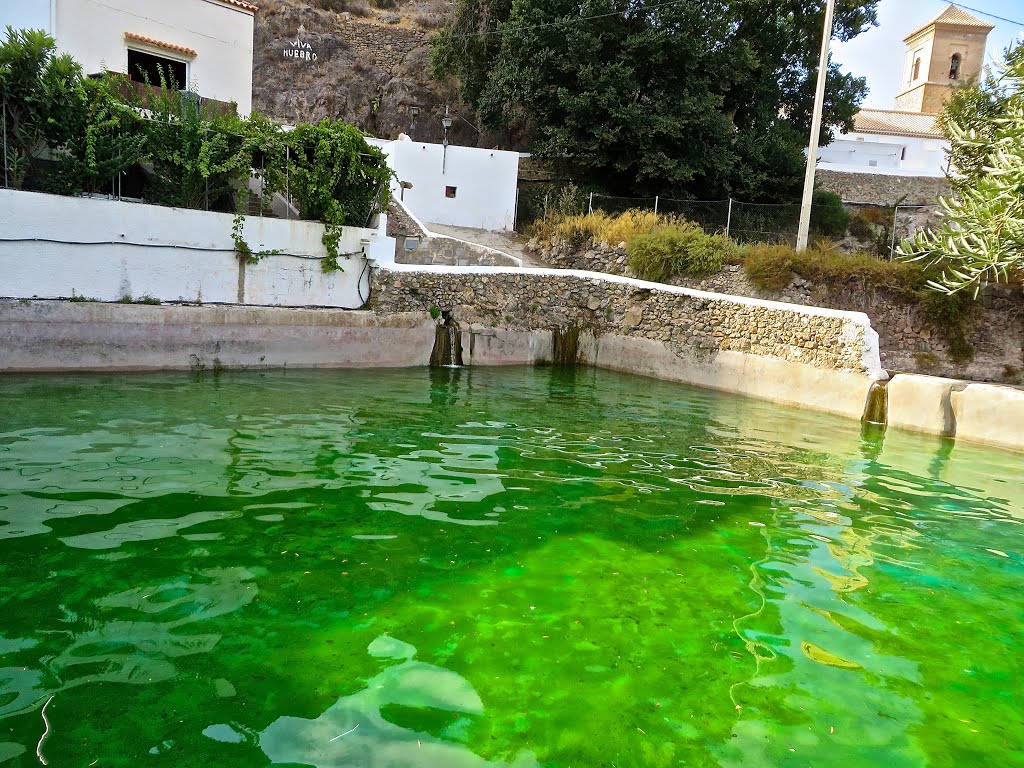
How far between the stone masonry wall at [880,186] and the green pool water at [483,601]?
2349cm

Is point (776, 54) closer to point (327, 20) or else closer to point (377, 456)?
point (327, 20)

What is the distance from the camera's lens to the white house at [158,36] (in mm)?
18891

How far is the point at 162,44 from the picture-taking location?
2083 centimetres

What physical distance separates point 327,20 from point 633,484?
1365 inches

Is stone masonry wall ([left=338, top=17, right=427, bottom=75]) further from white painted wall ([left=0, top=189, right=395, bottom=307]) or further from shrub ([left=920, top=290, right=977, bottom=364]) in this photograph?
shrub ([left=920, top=290, right=977, bottom=364])

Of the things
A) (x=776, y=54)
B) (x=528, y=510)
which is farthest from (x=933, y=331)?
(x=528, y=510)

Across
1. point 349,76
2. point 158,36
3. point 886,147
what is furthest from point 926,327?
point 886,147

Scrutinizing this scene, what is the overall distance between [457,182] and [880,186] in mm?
17954

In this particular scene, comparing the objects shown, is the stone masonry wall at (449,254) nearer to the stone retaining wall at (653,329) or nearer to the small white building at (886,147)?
the stone retaining wall at (653,329)

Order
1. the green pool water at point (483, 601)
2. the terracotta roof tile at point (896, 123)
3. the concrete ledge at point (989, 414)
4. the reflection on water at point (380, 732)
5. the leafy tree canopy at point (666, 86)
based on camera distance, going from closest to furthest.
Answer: the reflection on water at point (380, 732) < the green pool water at point (483, 601) < the concrete ledge at point (989, 414) < the leafy tree canopy at point (666, 86) < the terracotta roof tile at point (896, 123)

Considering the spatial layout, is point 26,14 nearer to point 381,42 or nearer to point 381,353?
point 381,353

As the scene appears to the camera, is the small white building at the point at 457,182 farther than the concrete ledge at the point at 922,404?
Yes

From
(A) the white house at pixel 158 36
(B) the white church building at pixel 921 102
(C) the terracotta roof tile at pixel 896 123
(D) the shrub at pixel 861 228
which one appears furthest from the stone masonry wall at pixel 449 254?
(C) the terracotta roof tile at pixel 896 123

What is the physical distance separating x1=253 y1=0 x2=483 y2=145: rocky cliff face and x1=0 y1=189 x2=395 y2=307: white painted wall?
18362mm
